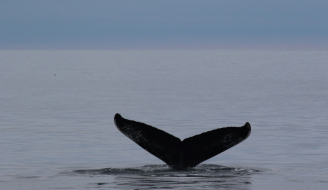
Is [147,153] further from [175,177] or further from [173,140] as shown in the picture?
[173,140]

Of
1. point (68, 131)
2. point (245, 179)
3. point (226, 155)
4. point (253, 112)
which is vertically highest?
point (253, 112)

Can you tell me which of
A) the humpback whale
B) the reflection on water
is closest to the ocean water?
the reflection on water

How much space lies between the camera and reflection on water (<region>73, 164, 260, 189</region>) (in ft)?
46.1

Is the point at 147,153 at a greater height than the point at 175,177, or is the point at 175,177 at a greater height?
the point at 147,153

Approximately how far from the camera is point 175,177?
48.4ft

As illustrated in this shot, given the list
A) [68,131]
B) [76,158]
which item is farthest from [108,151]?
[68,131]

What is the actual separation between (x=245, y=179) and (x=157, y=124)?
12.9 meters

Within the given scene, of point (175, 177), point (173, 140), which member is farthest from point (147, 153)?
point (173, 140)

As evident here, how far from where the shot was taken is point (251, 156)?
1948 cm

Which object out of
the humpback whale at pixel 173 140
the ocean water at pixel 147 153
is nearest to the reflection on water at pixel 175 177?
the ocean water at pixel 147 153

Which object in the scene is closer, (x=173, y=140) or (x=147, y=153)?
(x=173, y=140)

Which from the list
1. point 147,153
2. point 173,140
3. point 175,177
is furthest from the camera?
point 147,153

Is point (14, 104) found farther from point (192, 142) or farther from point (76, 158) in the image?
point (192, 142)

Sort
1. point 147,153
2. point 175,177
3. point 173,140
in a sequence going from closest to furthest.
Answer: point 173,140
point 175,177
point 147,153
